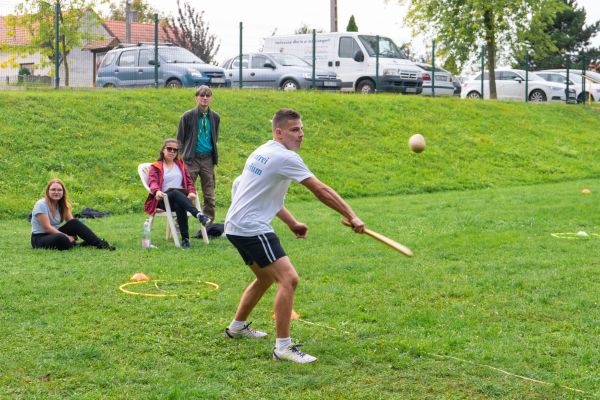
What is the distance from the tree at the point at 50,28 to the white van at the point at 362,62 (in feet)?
28.2

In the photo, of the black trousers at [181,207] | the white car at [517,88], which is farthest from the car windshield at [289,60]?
the black trousers at [181,207]

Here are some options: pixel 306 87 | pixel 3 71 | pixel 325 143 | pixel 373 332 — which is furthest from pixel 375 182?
pixel 3 71

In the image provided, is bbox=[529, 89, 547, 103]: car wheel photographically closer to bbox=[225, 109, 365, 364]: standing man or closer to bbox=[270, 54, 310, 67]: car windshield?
bbox=[270, 54, 310, 67]: car windshield

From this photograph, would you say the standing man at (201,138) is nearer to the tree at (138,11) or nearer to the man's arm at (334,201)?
the man's arm at (334,201)

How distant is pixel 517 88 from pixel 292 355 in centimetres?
2968

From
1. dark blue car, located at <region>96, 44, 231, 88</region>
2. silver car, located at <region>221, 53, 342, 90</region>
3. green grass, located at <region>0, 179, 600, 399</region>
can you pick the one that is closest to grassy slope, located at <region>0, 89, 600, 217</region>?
silver car, located at <region>221, 53, 342, 90</region>

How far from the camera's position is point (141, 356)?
598cm

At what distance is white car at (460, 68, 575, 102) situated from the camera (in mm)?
33312

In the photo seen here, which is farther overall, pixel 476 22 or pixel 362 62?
pixel 476 22

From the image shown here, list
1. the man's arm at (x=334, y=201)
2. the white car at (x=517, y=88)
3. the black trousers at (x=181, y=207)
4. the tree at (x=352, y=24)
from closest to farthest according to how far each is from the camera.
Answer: the man's arm at (x=334, y=201) < the black trousers at (x=181, y=207) < the white car at (x=517, y=88) < the tree at (x=352, y=24)

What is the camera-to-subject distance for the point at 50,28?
1201 inches

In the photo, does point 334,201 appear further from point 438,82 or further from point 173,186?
point 438,82

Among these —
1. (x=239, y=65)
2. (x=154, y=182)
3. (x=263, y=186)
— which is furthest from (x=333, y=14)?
(x=263, y=186)

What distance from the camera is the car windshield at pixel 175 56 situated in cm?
2453
